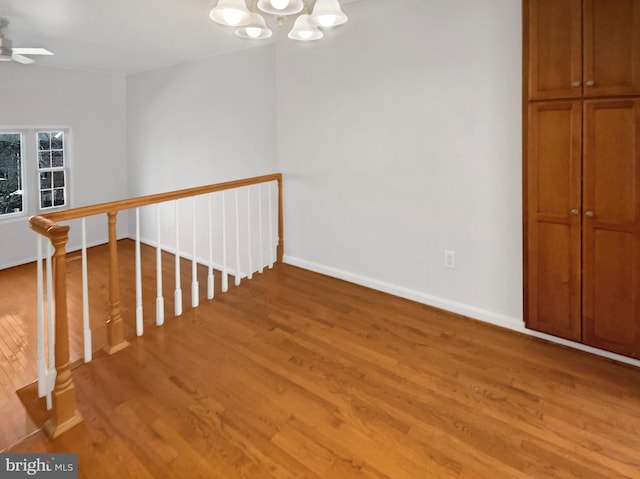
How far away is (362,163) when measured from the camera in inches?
131

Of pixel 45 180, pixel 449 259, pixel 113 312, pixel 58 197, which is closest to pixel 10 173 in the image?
pixel 45 180

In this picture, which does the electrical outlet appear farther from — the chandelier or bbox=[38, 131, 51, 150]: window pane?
bbox=[38, 131, 51, 150]: window pane

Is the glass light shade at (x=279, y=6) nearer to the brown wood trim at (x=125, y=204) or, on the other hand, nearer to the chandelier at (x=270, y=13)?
the chandelier at (x=270, y=13)

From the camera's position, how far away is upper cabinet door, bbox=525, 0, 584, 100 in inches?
86.7

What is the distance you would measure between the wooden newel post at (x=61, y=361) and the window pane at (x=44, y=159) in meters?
4.97

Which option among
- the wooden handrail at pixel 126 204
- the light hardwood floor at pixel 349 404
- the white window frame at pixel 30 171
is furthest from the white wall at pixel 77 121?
the light hardwood floor at pixel 349 404

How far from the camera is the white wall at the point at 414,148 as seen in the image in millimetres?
2629

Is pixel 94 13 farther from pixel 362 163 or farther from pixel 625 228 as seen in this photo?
pixel 625 228

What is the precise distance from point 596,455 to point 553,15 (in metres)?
2.25

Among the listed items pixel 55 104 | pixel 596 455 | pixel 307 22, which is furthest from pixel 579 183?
pixel 55 104

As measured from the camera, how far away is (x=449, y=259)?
2980mm

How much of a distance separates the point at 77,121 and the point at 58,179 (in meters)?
0.92

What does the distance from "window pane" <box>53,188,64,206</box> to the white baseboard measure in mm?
4236

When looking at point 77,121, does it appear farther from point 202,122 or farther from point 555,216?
point 555,216
